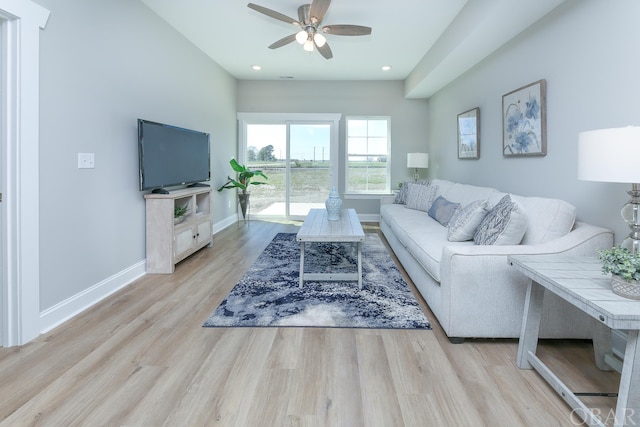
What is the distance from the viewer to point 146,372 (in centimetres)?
185

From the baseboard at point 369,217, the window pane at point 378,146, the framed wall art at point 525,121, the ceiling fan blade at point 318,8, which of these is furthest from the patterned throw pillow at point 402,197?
the ceiling fan blade at point 318,8

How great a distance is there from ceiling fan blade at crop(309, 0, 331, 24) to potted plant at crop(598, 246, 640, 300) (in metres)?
2.75

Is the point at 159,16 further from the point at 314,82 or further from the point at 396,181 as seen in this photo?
the point at 396,181

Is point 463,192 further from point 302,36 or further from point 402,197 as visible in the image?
point 302,36

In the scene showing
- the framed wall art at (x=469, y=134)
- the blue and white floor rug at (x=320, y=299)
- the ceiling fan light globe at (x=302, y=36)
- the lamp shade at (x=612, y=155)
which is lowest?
the blue and white floor rug at (x=320, y=299)

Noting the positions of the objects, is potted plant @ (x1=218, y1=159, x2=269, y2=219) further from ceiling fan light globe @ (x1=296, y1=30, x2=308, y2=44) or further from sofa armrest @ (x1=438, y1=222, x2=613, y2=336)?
sofa armrest @ (x1=438, y1=222, x2=613, y2=336)

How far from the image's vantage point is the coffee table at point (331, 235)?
2.95m

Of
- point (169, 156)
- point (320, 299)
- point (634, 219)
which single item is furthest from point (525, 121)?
point (169, 156)

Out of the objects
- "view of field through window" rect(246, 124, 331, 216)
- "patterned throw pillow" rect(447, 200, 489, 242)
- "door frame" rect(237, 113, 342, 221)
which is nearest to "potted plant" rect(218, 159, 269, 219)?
"view of field through window" rect(246, 124, 331, 216)

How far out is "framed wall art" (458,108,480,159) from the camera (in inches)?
171

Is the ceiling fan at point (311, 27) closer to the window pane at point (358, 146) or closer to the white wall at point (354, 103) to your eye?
the white wall at point (354, 103)

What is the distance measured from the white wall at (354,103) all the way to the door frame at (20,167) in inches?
187

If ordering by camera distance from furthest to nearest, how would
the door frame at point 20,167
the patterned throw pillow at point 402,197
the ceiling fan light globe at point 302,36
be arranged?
the patterned throw pillow at point 402,197 → the ceiling fan light globe at point 302,36 → the door frame at point 20,167

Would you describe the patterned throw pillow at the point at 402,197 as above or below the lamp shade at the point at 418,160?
below
